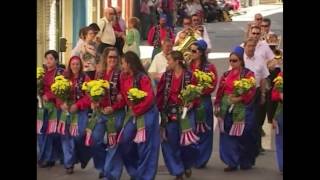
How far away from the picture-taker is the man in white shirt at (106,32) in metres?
5.55

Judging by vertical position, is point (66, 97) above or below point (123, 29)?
below

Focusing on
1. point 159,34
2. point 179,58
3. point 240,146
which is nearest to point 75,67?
point 159,34

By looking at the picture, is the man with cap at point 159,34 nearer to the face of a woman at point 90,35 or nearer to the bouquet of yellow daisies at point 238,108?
the face of a woman at point 90,35

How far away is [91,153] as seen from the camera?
560 cm

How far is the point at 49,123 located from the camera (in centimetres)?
574

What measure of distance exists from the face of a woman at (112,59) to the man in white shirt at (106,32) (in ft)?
0.24

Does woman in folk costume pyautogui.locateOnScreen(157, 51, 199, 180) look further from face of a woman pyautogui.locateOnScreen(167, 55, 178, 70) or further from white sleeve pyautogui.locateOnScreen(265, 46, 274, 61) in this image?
white sleeve pyautogui.locateOnScreen(265, 46, 274, 61)

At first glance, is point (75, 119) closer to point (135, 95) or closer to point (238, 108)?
point (135, 95)

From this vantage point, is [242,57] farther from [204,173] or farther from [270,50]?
[204,173]

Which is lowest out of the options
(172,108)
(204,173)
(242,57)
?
(204,173)

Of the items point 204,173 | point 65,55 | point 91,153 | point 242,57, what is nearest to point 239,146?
point 204,173

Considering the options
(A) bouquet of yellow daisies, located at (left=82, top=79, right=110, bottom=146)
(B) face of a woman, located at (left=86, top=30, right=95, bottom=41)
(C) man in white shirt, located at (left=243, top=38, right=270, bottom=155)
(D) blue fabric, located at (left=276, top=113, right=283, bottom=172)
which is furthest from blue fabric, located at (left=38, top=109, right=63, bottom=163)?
(D) blue fabric, located at (left=276, top=113, right=283, bottom=172)
